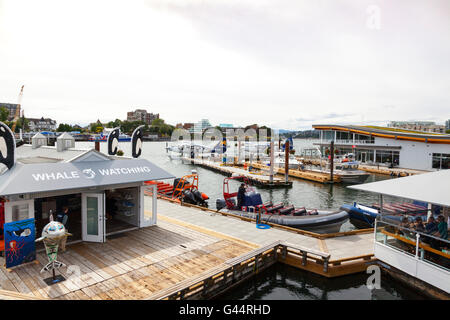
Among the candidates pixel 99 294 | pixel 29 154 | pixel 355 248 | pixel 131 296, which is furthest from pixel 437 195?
pixel 29 154

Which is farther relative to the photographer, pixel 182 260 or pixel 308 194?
pixel 308 194

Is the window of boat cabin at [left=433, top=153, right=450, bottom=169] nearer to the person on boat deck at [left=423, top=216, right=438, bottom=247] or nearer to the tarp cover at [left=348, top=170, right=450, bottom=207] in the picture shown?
the tarp cover at [left=348, top=170, right=450, bottom=207]

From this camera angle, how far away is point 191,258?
9.73m

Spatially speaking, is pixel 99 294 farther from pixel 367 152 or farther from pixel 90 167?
pixel 367 152

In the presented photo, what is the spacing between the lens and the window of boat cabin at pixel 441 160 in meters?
38.8

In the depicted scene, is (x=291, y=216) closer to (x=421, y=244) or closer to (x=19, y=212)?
(x=421, y=244)

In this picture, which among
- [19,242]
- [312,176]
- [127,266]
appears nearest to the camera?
[19,242]

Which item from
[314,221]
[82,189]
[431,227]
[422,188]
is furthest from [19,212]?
[431,227]

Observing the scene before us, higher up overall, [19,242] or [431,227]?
[431,227]

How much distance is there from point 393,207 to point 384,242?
1.31 metres

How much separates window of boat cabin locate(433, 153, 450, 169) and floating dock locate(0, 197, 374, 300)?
3436 centimetres

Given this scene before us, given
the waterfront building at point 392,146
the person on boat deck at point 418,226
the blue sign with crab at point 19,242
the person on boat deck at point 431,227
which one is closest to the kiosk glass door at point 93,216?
the blue sign with crab at point 19,242

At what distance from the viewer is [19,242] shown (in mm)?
8695

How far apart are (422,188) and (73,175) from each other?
11154 mm
